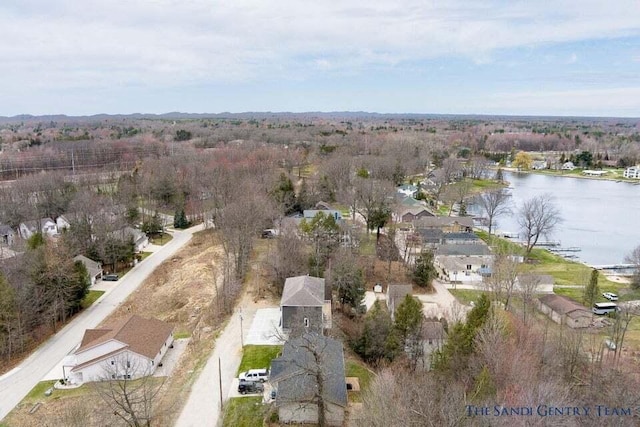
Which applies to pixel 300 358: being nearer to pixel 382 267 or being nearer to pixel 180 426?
pixel 180 426

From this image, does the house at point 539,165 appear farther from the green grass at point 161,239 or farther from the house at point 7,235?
the house at point 7,235

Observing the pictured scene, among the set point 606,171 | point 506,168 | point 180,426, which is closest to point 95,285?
point 180,426

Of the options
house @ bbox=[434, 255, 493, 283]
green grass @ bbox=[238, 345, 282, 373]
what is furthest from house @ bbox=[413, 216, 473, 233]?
green grass @ bbox=[238, 345, 282, 373]

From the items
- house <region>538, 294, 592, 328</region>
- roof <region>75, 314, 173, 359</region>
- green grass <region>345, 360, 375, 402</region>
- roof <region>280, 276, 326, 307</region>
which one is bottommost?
house <region>538, 294, 592, 328</region>

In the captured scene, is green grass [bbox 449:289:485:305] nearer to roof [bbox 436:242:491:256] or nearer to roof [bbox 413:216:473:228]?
Result: roof [bbox 436:242:491:256]

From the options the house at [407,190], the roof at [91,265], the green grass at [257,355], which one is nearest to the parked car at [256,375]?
the green grass at [257,355]
